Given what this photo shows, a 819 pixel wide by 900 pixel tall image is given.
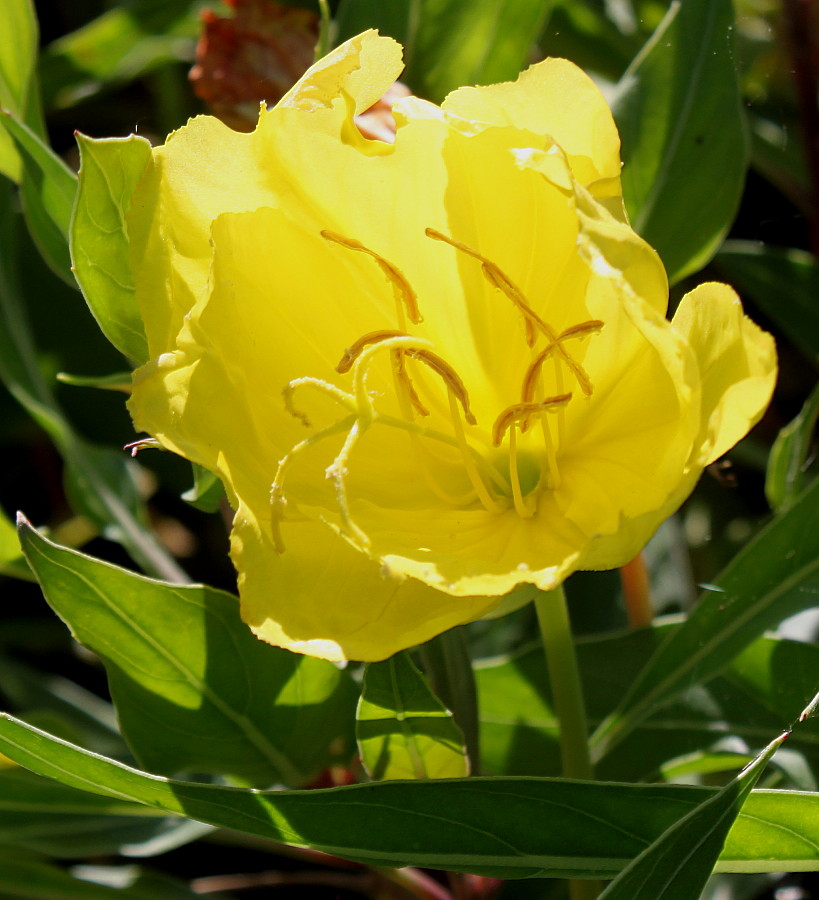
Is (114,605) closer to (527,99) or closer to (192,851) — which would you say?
(527,99)

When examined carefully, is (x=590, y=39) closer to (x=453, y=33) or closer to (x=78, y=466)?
(x=453, y=33)

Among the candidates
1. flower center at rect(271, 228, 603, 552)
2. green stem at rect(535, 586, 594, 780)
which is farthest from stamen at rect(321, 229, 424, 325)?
green stem at rect(535, 586, 594, 780)

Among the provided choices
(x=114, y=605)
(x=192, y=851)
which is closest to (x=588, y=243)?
(x=114, y=605)

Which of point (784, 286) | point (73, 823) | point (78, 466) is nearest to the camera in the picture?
point (73, 823)

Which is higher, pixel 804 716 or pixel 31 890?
pixel 804 716

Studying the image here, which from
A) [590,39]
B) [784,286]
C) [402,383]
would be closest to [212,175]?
[402,383]

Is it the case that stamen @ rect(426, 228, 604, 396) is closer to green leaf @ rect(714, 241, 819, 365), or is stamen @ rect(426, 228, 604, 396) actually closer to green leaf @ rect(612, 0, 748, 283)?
green leaf @ rect(612, 0, 748, 283)

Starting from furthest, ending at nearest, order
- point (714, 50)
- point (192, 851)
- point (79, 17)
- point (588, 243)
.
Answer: point (79, 17) → point (192, 851) → point (714, 50) → point (588, 243)
